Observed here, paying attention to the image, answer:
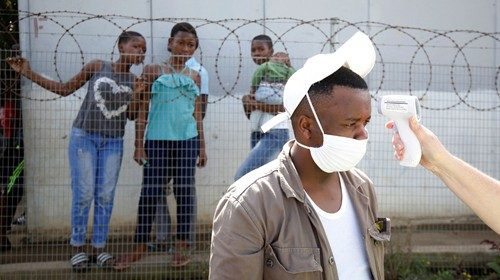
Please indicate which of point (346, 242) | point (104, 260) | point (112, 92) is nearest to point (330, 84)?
point (346, 242)

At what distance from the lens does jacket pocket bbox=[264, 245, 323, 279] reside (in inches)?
84.2

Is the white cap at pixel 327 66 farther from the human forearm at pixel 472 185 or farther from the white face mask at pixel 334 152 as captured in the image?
the human forearm at pixel 472 185

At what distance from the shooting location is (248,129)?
5883mm

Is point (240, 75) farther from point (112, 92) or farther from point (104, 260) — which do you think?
point (104, 260)

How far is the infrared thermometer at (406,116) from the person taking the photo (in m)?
2.29

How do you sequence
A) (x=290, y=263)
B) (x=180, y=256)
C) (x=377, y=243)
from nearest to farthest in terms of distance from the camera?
(x=290, y=263) → (x=377, y=243) → (x=180, y=256)

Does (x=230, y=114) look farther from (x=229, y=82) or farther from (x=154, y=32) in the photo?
(x=154, y=32)

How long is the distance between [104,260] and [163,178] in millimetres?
848

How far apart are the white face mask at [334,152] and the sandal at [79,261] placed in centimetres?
Result: 365

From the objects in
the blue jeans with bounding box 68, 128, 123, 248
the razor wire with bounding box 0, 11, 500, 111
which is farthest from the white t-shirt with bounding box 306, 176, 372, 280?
the blue jeans with bounding box 68, 128, 123, 248

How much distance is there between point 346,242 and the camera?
231 cm

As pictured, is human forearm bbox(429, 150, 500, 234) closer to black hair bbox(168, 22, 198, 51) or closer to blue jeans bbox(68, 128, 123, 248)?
blue jeans bbox(68, 128, 123, 248)

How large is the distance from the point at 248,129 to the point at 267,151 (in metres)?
0.30

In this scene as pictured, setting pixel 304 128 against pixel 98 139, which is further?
pixel 98 139
